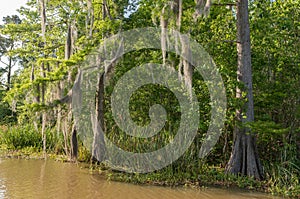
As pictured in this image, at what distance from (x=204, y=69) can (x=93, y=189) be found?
3.42 m

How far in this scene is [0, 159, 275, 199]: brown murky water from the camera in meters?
5.62

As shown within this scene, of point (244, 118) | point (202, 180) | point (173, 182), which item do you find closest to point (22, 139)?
point (173, 182)

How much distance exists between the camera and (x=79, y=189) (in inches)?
236

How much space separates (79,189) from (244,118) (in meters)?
3.55

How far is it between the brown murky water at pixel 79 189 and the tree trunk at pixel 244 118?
0.90 meters

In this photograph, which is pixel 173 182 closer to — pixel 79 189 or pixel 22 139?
pixel 79 189

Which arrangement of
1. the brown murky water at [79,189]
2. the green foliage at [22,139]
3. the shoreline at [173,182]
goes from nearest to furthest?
the brown murky water at [79,189]
the shoreline at [173,182]
the green foliage at [22,139]

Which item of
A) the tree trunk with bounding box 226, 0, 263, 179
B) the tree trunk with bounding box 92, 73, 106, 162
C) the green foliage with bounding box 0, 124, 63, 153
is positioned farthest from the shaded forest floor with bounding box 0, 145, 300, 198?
the green foliage with bounding box 0, 124, 63, 153

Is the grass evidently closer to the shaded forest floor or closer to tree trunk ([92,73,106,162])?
the shaded forest floor

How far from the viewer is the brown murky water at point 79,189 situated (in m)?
5.62

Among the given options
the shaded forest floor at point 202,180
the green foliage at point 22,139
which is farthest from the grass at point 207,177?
the green foliage at point 22,139

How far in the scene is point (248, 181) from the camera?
6.50 meters

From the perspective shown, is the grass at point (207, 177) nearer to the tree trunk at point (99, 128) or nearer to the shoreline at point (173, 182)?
the shoreline at point (173, 182)

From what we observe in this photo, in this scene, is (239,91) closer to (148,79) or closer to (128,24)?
(148,79)
